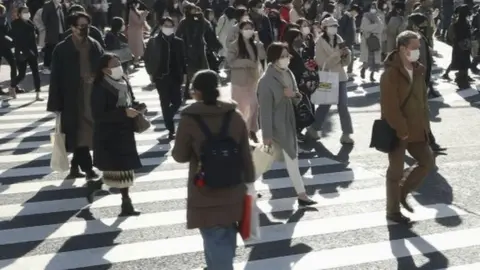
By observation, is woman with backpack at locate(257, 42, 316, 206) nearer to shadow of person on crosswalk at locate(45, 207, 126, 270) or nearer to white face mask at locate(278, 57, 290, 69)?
white face mask at locate(278, 57, 290, 69)

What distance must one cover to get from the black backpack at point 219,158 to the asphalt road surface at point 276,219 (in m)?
1.72

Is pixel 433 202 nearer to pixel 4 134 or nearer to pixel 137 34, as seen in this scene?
pixel 4 134

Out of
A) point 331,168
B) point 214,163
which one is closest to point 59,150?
point 331,168

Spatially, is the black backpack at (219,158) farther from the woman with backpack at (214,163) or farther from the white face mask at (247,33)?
the white face mask at (247,33)

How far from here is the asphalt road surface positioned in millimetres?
6144

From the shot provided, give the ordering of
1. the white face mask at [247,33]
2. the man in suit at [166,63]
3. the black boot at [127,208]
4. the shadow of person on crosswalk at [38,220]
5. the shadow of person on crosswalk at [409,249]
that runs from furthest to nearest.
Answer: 1. the man in suit at [166,63]
2. the white face mask at [247,33]
3. the black boot at [127,208]
4. the shadow of person on crosswalk at [38,220]
5. the shadow of person on crosswalk at [409,249]

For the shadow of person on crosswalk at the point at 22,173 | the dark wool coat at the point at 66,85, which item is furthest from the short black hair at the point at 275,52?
the shadow of person on crosswalk at the point at 22,173

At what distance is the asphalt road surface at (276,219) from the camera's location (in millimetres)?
6144

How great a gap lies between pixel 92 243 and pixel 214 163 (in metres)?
2.60

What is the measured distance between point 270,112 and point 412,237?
1.78 meters

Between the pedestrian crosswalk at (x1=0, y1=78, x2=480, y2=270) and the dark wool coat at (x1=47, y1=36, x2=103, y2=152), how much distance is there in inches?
Result: 31.9

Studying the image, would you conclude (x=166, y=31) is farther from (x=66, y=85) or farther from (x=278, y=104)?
(x=278, y=104)

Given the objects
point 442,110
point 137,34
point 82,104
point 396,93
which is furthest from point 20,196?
point 137,34

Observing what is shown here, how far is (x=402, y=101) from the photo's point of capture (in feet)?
21.9
